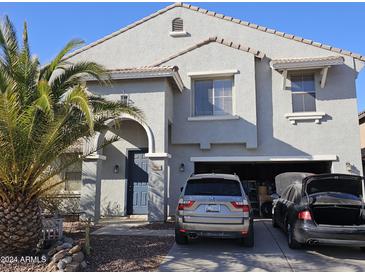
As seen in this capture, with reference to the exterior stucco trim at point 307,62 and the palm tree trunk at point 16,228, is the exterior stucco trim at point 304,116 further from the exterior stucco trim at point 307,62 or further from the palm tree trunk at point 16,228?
the palm tree trunk at point 16,228

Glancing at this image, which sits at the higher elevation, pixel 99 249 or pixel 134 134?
pixel 134 134

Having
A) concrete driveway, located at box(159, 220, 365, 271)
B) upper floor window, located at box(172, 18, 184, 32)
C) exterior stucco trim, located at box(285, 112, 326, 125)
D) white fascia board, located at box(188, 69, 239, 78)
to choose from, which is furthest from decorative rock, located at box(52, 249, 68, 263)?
upper floor window, located at box(172, 18, 184, 32)

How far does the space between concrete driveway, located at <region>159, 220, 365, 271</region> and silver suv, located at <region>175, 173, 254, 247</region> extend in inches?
15.7

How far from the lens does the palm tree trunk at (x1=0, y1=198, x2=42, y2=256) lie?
267 inches

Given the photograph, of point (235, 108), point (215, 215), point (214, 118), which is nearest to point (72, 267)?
point (215, 215)

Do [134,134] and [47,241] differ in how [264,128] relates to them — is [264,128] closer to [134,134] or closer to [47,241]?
[134,134]

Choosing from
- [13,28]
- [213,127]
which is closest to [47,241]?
[13,28]

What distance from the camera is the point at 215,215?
Result: 753 centimetres

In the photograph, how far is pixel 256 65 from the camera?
13.7 meters

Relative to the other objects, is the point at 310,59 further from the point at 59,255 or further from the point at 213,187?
the point at 59,255

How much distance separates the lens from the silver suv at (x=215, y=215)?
750 centimetres

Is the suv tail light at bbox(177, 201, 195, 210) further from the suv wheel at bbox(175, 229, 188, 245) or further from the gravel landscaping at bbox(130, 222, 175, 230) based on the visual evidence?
the gravel landscaping at bbox(130, 222, 175, 230)

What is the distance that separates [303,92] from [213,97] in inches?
148

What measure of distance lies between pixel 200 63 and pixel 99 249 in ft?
29.5
